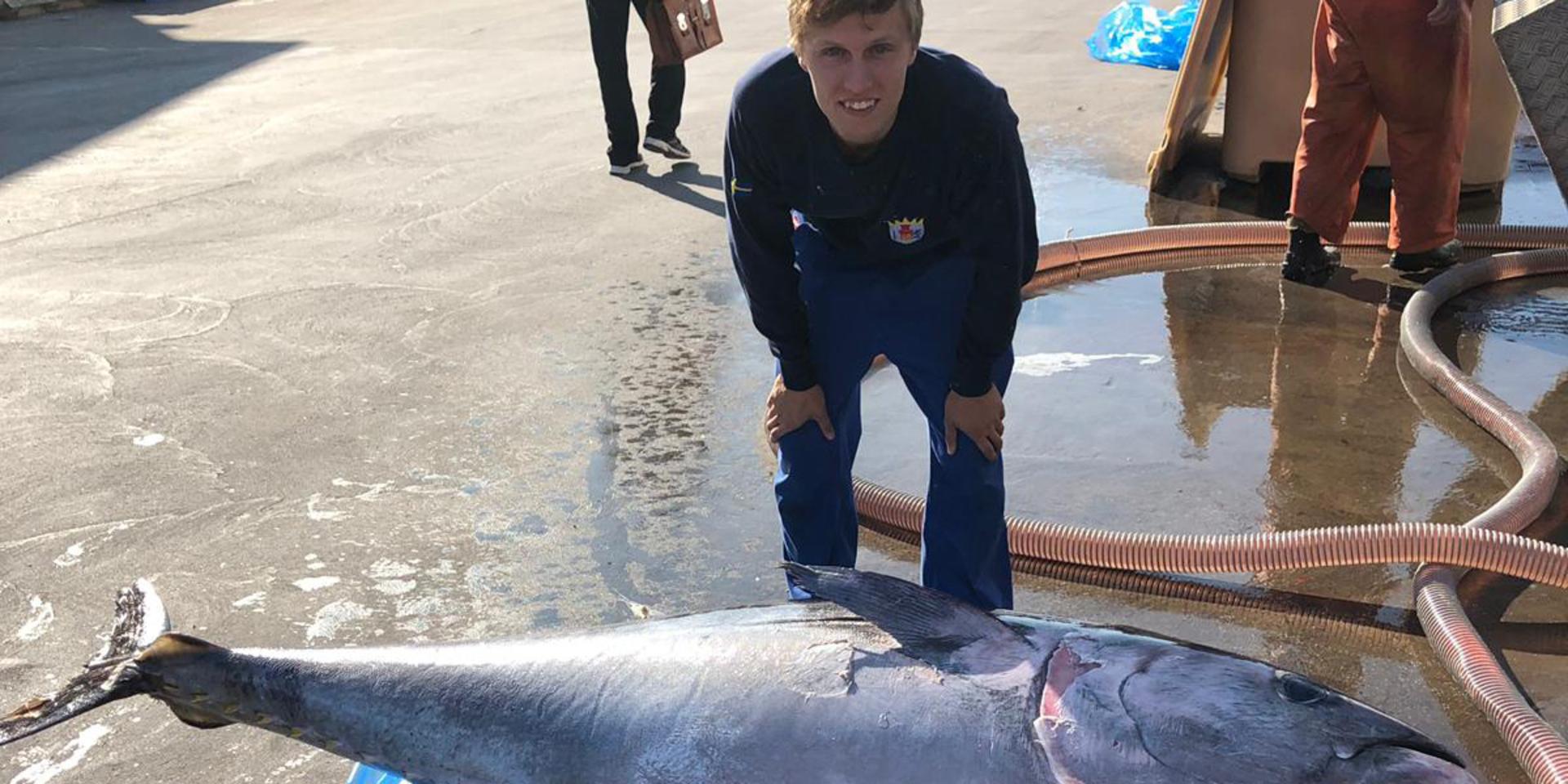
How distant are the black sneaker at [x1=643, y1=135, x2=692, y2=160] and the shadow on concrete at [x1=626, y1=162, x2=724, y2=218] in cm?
7

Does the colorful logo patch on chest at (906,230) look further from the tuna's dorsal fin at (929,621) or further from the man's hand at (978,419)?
the tuna's dorsal fin at (929,621)

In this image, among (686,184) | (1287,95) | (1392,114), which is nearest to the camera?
(1392,114)

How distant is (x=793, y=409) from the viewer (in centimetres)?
314

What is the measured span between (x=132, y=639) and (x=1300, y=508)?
117 inches

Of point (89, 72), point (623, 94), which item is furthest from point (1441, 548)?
point (89, 72)

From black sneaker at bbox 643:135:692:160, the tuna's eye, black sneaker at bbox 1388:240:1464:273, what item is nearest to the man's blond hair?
the tuna's eye

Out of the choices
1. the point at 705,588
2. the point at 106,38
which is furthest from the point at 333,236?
the point at 106,38

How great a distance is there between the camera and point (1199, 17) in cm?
687

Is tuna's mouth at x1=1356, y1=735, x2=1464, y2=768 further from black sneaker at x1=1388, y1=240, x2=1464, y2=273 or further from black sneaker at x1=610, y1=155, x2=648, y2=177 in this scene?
black sneaker at x1=610, y1=155, x2=648, y2=177

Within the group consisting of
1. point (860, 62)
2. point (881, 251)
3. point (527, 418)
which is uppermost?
point (860, 62)

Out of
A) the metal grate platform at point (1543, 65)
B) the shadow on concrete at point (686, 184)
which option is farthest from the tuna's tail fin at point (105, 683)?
the shadow on concrete at point (686, 184)

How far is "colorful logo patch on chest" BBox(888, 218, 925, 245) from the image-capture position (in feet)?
9.48

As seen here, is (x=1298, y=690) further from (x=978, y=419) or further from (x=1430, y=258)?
(x=1430, y=258)

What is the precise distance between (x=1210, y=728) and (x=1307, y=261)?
14.0 feet
